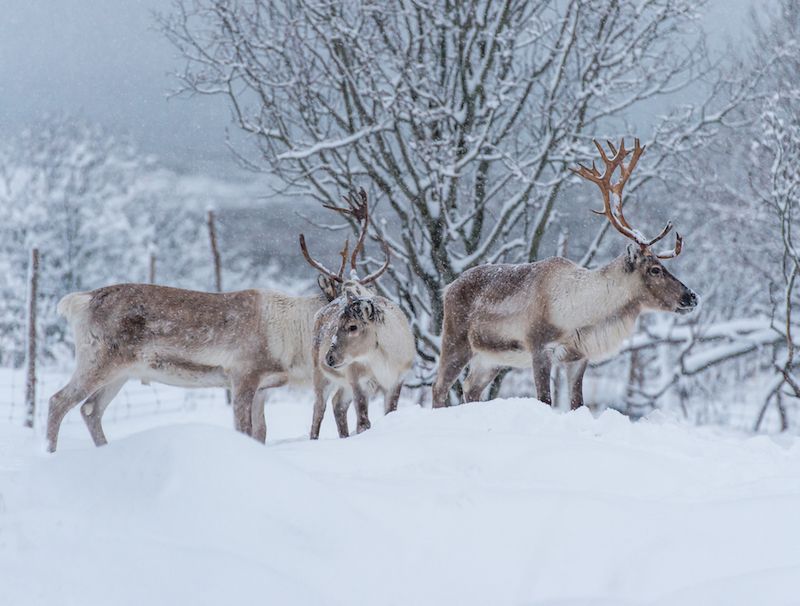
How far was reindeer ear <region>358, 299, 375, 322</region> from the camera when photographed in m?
5.95

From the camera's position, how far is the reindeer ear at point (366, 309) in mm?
5945

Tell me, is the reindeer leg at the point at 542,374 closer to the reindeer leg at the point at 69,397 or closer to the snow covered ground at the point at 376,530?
the snow covered ground at the point at 376,530

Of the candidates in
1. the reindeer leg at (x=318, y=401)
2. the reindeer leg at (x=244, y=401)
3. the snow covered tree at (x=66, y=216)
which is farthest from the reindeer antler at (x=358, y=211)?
the snow covered tree at (x=66, y=216)

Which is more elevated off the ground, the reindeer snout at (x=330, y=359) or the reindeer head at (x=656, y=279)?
the reindeer head at (x=656, y=279)

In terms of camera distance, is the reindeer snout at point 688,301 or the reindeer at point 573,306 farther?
the reindeer at point 573,306

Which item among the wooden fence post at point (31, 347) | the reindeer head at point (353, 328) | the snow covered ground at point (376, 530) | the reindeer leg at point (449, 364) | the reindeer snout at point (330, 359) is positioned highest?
the snow covered ground at point (376, 530)

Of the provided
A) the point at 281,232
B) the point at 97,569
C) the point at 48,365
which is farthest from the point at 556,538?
the point at 281,232

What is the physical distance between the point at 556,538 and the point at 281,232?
30.5 m

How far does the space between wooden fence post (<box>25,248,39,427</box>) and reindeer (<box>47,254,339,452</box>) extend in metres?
3.25

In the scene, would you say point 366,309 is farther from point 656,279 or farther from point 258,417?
point 656,279

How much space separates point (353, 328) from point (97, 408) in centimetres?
215

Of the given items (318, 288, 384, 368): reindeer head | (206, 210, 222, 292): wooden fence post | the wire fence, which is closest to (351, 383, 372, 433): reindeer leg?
(318, 288, 384, 368): reindeer head

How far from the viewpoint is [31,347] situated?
899 centimetres

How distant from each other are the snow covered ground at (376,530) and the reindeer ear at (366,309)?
2.71 meters
